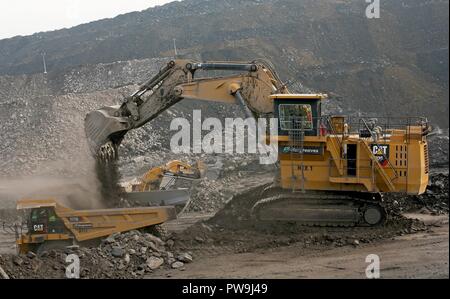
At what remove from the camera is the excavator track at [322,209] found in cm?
1233

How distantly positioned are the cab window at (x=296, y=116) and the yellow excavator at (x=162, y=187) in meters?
3.66

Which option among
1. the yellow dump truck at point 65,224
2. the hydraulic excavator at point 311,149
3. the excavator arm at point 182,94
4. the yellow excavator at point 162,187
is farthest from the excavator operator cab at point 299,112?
the yellow excavator at point 162,187

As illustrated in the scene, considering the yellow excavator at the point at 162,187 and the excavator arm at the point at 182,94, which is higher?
the excavator arm at the point at 182,94

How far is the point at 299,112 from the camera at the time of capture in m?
12.4

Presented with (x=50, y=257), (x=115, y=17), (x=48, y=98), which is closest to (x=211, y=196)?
(x=50, y=257)

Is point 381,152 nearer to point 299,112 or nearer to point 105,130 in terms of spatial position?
point 299,112

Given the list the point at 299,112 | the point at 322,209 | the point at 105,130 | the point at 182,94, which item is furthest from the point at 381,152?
the point at 105,130

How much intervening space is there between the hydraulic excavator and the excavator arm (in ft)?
0.06

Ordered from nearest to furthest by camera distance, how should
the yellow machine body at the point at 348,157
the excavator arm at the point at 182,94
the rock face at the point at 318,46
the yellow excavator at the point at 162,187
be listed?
the yellow machine body at the point at 348,157 < the excavator arm at the point at 182,94 < the yellow excavator at the point at 162,187 < the rock face at the point at 318,46

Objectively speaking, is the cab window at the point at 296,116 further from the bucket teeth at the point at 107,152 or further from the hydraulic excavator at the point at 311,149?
the bucket teeth at the point at 107,152

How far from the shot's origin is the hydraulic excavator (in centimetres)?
1212

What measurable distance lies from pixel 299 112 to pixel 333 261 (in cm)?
309

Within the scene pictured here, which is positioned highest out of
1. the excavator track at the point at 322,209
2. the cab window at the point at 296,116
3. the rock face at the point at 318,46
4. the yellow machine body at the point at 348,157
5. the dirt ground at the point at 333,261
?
the rock face at the point at 318,46

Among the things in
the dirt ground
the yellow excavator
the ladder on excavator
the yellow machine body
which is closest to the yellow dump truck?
the dirt ground
